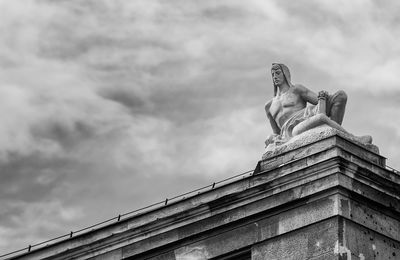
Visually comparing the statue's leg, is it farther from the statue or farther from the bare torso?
the bare torso

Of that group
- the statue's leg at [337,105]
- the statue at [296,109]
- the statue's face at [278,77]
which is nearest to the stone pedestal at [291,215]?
the statue at [296,109]

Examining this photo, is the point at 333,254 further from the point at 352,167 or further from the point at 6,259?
the point at 6,259

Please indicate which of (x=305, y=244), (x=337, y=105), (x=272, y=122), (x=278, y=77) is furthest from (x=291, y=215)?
(x=278, y=77)

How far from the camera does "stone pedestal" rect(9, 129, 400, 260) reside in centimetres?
3938

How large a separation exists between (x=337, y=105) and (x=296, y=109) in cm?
132

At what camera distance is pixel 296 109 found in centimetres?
4341

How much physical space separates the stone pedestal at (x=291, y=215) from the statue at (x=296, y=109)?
768 millimetres

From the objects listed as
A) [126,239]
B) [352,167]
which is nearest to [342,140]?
[352,167]

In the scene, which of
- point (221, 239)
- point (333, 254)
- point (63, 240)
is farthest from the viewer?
point (63, 240)

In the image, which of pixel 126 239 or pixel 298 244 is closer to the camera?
pixel 298 244

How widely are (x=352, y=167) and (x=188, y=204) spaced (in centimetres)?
491

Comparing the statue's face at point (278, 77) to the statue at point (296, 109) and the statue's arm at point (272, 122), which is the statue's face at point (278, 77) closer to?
the statue at point (296, 109)

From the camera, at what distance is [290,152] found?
41.6 metres

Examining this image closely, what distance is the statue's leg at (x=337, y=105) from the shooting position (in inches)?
1681
